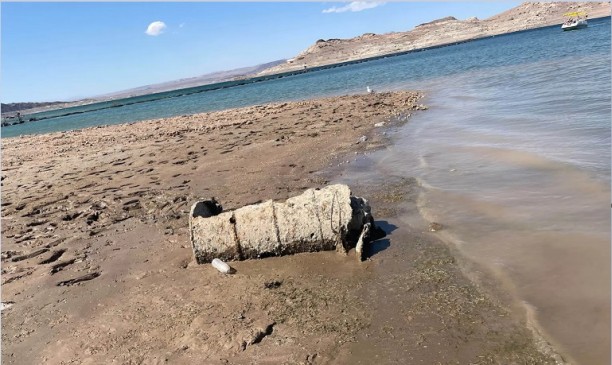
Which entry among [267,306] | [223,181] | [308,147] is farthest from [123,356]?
[308,147]

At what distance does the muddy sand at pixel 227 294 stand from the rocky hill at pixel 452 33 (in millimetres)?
143415

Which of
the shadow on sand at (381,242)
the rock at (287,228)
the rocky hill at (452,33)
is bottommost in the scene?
the shadow on sand at (381,242)

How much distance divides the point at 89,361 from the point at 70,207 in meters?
6.51

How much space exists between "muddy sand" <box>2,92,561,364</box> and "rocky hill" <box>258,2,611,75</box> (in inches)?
5646

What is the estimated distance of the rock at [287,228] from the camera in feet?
20.1

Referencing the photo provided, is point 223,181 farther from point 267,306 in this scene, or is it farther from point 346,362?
point 346,362

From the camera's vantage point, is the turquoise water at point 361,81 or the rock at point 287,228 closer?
the rock at point 287,228

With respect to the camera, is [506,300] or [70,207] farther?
[70,207]

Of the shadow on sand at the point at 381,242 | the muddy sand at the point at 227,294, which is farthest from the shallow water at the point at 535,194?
the shadow on sand at the point at 381,242

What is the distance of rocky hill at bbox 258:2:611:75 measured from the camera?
137875 millimetres

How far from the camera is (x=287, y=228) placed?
20.5 feet

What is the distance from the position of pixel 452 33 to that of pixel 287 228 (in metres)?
178

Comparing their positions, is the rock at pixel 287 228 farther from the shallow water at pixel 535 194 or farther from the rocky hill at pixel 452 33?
the rocky hill at pixel 452 33

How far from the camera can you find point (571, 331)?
3.98 meters
